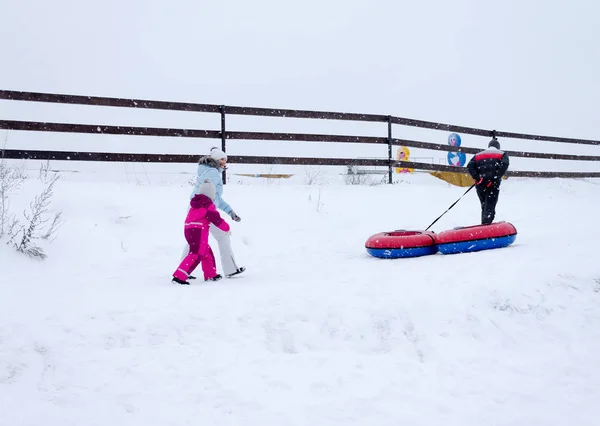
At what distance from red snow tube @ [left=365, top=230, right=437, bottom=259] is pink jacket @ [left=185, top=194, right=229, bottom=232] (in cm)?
220

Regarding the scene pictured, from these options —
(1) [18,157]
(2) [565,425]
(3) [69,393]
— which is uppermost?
(1) [18,157]

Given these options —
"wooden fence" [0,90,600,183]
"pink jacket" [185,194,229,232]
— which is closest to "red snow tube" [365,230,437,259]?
"pink jacket" [185,194,229,232]

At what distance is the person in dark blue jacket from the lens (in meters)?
8.03

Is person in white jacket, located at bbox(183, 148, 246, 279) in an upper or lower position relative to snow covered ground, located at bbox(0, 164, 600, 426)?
upper

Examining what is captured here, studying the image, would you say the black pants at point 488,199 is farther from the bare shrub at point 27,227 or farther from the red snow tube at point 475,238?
the bare shrub at point 27,227

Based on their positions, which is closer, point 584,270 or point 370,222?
point 584,270

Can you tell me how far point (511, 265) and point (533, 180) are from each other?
11.4 metres

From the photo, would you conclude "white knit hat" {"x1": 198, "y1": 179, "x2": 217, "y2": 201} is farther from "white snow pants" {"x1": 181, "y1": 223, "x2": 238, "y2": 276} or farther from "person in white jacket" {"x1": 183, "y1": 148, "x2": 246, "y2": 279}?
"white snow pants" {"x1": 181, "y1": 223, "x2": 238, "y2": 276}

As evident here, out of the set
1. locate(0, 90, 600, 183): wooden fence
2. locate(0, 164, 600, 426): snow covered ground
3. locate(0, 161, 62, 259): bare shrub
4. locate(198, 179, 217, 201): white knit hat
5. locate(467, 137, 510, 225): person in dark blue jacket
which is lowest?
locate(0, 164, 600, 426): snow covered ground

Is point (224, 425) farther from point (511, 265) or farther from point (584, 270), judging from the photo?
point (584, 270)

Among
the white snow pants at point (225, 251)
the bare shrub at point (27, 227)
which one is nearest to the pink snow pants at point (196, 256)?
the white snow pants at point (225, 251)

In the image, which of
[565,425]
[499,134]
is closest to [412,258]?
[565,425]

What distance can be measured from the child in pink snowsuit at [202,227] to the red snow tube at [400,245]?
2.10m

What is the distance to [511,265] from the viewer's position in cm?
550
